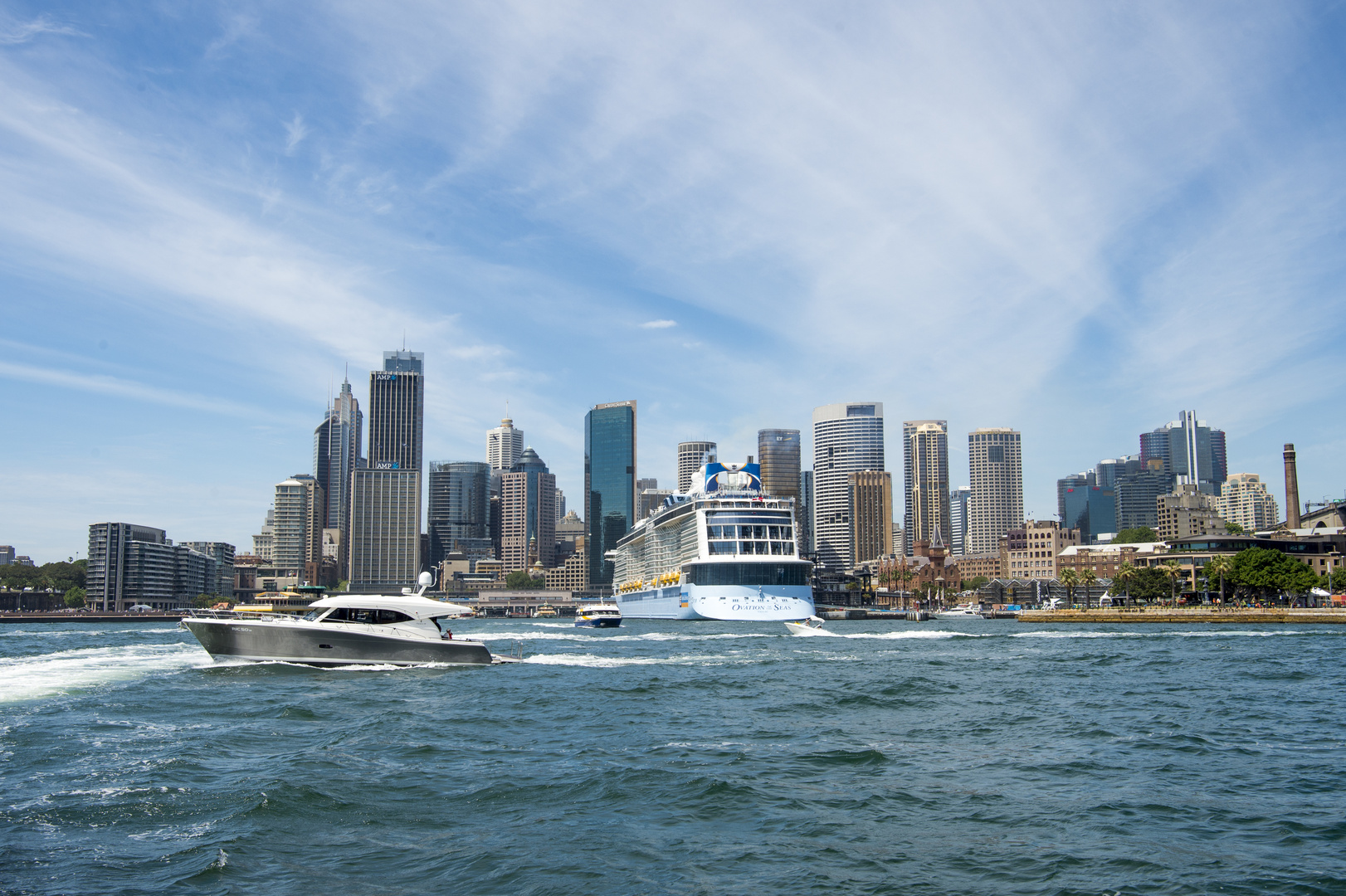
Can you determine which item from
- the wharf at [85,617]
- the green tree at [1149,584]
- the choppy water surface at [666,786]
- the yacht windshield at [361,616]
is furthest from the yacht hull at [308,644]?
the wharf at [85,617]

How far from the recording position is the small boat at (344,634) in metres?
41.5

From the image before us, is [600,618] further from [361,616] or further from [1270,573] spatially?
[1270,573]

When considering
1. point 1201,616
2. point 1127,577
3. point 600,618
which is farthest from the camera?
point 1127,577

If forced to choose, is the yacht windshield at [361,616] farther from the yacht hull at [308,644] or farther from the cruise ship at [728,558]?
the cruise ship at [728,558]

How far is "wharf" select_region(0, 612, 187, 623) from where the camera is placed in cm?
18450

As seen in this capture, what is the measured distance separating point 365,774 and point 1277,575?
134665mm

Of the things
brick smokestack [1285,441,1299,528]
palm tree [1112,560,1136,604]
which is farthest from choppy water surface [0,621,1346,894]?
brick smokestack [1285,441,1299,528]

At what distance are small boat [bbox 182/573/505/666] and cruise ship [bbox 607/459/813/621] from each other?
72616 mm

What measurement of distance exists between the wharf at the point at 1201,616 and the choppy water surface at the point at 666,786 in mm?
81062

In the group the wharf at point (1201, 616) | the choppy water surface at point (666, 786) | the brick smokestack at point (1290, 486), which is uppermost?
the brick smokestack at point (1290, 486)

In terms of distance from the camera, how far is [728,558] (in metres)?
117

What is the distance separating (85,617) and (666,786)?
207 meters

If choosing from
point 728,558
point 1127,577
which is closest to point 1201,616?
point 1127,577

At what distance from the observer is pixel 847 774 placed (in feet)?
68.6
